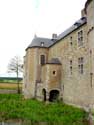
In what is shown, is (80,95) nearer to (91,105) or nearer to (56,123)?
(91,105)

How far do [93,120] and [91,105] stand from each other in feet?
4.39

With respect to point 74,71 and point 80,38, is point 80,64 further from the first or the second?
point 80,38

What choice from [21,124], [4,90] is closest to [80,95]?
[21,124]

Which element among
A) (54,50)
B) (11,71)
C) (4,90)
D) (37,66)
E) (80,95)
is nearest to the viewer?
(80,95)

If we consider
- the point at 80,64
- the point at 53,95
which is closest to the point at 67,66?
the point at 80,64

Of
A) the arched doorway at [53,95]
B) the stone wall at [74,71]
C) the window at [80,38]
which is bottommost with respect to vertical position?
the arched doorway at [53,95]

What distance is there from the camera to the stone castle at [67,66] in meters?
17.4

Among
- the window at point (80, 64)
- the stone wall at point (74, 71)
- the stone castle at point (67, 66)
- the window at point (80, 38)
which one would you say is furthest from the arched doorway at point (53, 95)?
the window at point (80, 38)

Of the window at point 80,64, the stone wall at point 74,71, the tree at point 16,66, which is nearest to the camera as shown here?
the stone wall at point 74,71

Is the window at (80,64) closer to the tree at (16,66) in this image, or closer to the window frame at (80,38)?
the window frame at (80,38)

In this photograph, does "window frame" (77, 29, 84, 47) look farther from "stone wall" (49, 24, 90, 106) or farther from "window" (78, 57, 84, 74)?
"window" (78, 57, 84, 74)

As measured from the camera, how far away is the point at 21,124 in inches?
543

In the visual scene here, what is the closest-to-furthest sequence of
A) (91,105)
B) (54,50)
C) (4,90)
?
(91,105) → (54,50) → (4,90)

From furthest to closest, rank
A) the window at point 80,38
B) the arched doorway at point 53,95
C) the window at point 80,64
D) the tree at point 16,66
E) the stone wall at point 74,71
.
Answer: the tree at point 16,66
the arched doorway at point 53,95
the window at point 80,38
the window at point 80,64
the stone wall at point 74,71
